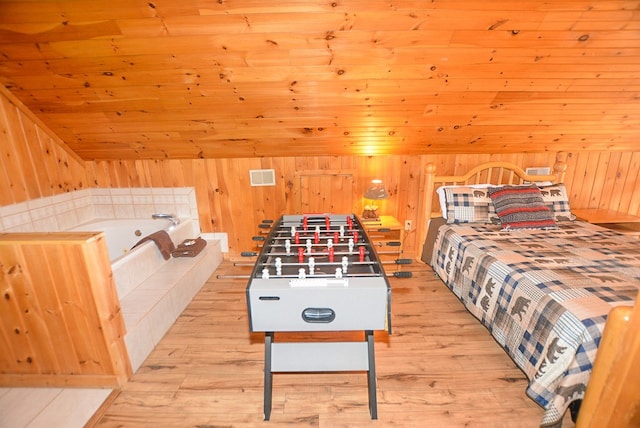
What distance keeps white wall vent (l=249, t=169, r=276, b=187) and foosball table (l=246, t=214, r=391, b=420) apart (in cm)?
134

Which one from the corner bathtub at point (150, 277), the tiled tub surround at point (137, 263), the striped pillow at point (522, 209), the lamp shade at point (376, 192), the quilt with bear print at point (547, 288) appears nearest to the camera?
the quilt with bear print at point (547, 288)

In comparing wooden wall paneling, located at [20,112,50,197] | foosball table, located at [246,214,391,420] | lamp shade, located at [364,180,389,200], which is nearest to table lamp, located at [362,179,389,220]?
lamp shade, located at [364,180,389,200]

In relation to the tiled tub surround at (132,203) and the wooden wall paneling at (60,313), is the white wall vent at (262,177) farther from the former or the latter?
the wooden wall paneling at (60,313)

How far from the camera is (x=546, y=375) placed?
1.47m

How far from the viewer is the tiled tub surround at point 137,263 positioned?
70.7 inches

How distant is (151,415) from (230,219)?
2100 millimetres

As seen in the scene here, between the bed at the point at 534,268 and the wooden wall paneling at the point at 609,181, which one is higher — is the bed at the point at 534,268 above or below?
below

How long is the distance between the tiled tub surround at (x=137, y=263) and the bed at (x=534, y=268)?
2269 millimetres

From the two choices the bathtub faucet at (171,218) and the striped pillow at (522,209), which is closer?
the striped pillow at (522,209)

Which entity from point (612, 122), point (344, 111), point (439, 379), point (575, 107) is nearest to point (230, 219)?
point (344, 111)

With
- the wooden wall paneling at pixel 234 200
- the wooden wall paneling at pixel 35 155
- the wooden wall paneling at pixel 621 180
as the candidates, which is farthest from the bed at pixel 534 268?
the wooden wall paneling at pixel 35 155

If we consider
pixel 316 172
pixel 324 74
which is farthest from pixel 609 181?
pixel 324 74

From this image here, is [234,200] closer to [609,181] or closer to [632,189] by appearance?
[609,181]

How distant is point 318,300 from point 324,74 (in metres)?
1.67
